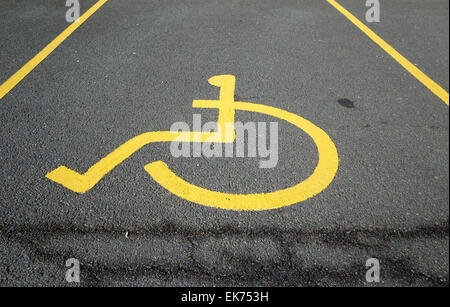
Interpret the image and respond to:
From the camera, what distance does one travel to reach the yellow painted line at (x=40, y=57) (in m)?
4.14

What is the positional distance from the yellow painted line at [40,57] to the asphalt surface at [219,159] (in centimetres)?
9

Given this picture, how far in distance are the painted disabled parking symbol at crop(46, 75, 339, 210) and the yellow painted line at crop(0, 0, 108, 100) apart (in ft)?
5.75

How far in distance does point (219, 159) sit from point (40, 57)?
3.07m

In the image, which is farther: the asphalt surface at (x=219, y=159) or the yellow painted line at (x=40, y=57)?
the yellow painted line at (x=40, y=57)

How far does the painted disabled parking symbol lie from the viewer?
9.30ft

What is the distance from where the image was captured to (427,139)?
3.47m

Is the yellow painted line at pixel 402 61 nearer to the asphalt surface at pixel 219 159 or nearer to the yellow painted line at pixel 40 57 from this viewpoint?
the asphalt surface at pixel 219 159

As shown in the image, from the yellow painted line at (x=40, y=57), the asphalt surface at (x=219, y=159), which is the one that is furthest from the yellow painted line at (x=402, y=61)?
the yellow painted line at (x=40, y=57)

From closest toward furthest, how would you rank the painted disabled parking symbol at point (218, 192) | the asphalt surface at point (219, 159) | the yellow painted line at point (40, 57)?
the asphalt surface at point (219, 159)
the painted disabled parking symbol at point (218, 192)
the yellow painted line at point (40, 57)

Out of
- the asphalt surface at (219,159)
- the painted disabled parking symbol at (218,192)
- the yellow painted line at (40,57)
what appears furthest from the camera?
the yellow painted line at (40,57)

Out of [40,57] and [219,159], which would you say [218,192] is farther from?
[40,57]
